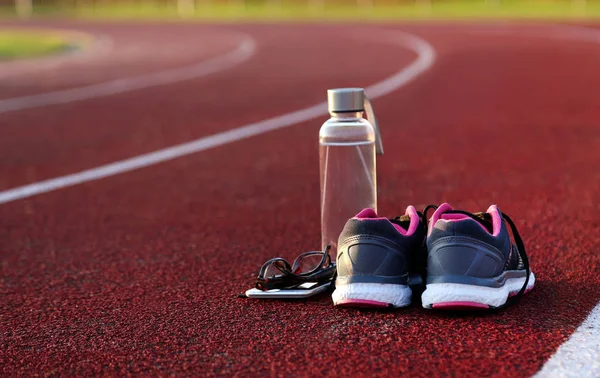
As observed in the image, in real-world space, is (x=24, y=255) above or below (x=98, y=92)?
above

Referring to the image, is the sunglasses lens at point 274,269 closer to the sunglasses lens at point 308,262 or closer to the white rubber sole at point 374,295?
the sunglasses lens at point 308,262

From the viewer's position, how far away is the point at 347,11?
132 feet

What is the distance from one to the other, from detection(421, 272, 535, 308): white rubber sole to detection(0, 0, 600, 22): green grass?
2350 cm

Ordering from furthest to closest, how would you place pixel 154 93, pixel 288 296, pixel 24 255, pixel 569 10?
1. pixel 569 10
2. pixel 154 93
3. pixel 24 255
4. pixel 288 296

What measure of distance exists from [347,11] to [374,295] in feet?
122

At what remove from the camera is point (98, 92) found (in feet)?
45.2

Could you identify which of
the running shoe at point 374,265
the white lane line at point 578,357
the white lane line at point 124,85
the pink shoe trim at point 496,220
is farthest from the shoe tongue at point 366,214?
the white lane line at point 124,85

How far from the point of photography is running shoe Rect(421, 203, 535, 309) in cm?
368

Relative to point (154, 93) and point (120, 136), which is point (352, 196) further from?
point (154, 93)

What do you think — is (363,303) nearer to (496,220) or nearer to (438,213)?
(438,213)

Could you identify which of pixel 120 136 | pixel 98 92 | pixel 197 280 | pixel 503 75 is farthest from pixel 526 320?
pixel 98 92

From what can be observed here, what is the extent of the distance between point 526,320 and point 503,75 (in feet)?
33.2

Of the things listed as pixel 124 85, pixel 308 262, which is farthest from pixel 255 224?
pixel 124 85

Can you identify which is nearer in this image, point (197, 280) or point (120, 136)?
point (197, 280)
